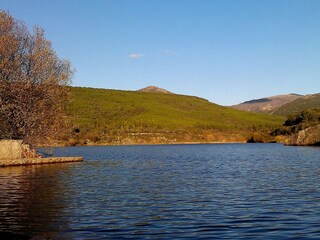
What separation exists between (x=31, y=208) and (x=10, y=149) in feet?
111

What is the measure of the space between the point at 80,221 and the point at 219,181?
17987 mm

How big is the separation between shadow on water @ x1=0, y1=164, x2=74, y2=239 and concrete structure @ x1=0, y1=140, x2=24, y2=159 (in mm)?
18632

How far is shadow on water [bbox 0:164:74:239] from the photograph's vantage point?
17188 mm

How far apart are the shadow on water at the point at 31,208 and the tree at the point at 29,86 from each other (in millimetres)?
22644

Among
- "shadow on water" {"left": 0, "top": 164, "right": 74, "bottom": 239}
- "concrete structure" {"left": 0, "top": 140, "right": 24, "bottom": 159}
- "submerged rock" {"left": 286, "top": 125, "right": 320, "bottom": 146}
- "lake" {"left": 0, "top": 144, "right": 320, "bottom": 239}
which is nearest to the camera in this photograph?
"lake" {"left": 0, "top": 144, "right": 320, "bottom": 239}

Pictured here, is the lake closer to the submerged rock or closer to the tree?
the tree

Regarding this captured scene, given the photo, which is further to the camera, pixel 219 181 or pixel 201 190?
pixel 219 181

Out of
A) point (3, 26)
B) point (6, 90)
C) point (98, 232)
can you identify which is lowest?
point (98, 232)

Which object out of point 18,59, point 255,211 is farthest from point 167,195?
point 18,59

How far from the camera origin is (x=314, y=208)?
850 inches

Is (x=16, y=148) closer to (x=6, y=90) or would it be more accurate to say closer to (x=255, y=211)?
(x=6, y=90)

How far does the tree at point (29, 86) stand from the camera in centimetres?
5609

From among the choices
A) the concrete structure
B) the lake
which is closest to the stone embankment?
the concrete structure

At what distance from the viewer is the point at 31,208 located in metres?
22.2
